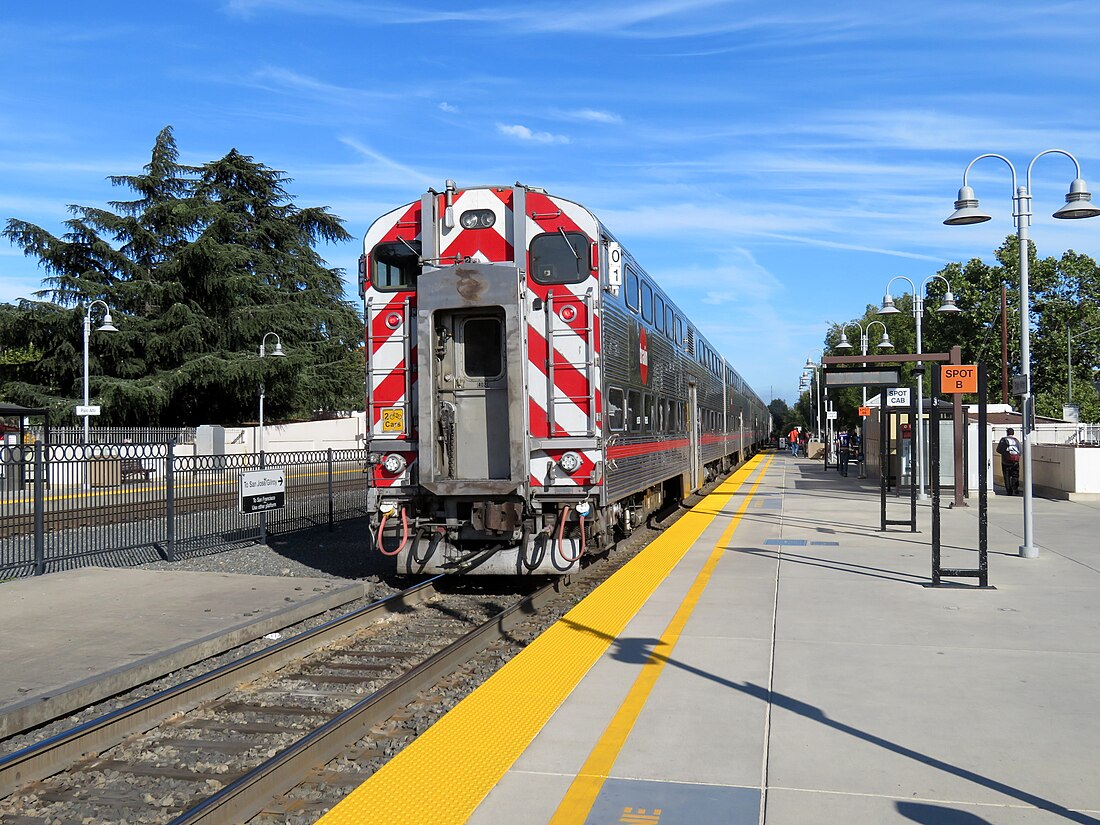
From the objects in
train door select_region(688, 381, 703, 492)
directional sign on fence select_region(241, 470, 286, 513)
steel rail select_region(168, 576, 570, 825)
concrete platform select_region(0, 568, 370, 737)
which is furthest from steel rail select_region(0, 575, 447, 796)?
train door select_region(688, 381, 703, 492)

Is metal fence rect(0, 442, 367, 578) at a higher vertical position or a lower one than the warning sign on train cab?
→ lower

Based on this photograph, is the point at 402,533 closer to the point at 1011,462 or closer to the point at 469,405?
the point at 469,405

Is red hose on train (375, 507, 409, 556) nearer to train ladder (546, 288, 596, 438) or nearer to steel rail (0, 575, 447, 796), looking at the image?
steel rail (0, 575, 447, 796)

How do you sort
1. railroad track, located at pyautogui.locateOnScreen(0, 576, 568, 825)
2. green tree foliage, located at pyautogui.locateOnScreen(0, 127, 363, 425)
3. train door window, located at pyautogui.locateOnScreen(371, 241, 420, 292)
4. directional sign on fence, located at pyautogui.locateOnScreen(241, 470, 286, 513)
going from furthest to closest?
green tree foliage, located at pyautogui.locateOnScreen(0, 127, 363, 425), directional sign on fence, located at pyautogui.locateOnScreen(241, 470, 286, 513), train door window, located at pyautogui.locateOnScreen(371, 241, 420, 292), railroad track, located at pyautogui.locateOnScreen(0, 576, 568, 825)

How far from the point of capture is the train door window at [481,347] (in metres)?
9.43

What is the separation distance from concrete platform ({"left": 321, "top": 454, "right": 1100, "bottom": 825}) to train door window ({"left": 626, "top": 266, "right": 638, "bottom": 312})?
3246 mm

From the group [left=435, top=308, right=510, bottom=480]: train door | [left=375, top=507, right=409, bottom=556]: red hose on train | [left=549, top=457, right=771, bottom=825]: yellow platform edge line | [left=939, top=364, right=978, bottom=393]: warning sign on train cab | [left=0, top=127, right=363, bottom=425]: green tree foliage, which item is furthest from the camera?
[left=0, top=127, right=363, bottom=425]: green tree foliage

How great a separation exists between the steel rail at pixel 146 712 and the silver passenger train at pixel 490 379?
4.51 ft

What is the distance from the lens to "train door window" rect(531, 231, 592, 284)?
927 cm

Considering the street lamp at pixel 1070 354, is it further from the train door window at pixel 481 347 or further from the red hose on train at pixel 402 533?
the red hose on train at pixel 402 533

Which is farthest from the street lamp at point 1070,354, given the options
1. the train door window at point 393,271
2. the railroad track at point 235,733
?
the railroad track at point 235,733

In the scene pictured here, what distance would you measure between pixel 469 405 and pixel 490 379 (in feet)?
1.08

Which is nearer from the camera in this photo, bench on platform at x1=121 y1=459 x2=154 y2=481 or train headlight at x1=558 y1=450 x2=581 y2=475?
train headlight at x1=558 y1=450 x2=581 y2=475

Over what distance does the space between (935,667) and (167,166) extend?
140ft
